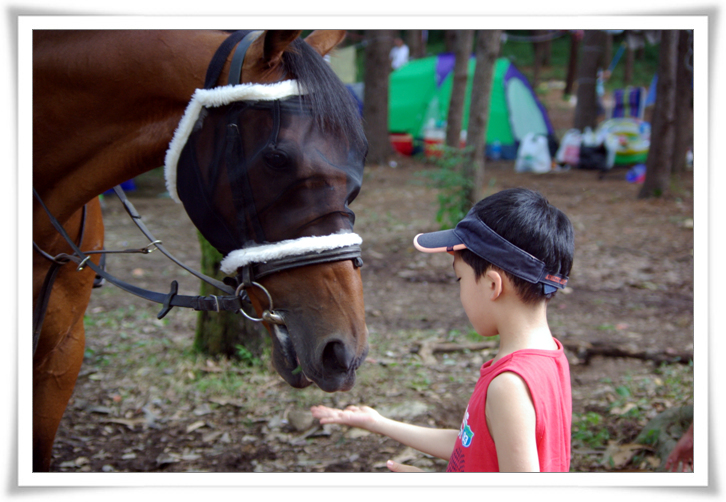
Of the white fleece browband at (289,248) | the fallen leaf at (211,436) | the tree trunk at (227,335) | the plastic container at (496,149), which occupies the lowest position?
the fallen leaf at (211,436)

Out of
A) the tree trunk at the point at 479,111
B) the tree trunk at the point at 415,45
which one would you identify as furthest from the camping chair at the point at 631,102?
the tree trunk at the point at 479,111

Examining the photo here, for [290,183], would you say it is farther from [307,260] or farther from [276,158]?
[307,260]

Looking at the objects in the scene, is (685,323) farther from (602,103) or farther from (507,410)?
(602,103)

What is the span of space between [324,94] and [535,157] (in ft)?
36.7

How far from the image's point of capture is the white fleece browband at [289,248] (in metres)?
1.54

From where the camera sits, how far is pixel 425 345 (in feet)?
14.0

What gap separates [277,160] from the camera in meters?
1.52

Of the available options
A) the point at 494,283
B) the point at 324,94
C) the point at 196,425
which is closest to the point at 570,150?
the point at 196,425

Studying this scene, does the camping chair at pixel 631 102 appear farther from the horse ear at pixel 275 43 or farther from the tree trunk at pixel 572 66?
the horse ear at pixel 275 43

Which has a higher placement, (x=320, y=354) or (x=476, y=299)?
(x=476, y=299)

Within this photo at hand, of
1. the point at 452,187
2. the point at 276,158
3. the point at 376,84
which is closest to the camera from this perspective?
the point at 276,158
